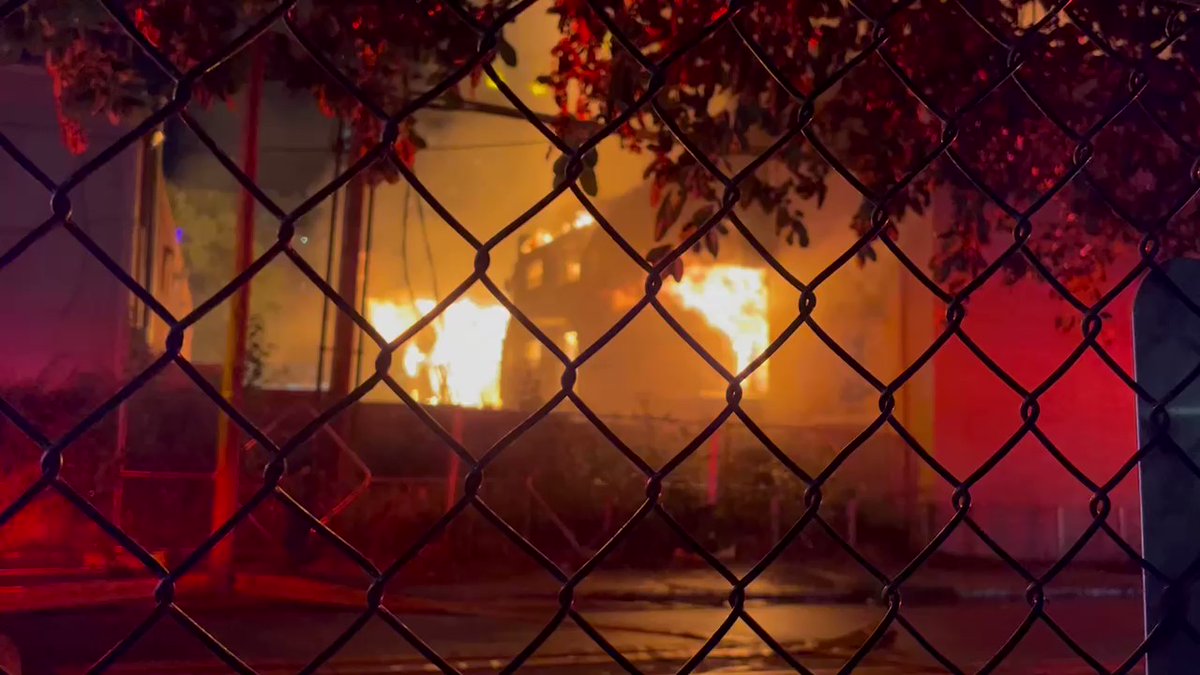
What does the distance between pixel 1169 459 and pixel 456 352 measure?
1312 cm

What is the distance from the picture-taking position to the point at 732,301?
48.2 ft

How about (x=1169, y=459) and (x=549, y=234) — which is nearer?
(x=1169, y=459)

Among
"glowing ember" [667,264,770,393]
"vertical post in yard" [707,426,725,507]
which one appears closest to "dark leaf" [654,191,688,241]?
"vertical post in yard" [707,426,725,507]

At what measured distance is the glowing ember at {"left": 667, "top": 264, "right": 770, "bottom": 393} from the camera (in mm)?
14586

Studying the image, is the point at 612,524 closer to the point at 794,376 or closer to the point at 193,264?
the point at 794,376

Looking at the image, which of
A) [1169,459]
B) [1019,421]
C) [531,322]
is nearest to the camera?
[531,322]

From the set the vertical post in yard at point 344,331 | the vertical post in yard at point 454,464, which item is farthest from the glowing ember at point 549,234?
the vertical post in yard at point 344,331

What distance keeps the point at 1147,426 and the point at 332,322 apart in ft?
37.2

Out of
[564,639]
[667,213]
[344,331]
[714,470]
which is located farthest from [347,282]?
[667,213]

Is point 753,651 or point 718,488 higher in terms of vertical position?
point 718,488

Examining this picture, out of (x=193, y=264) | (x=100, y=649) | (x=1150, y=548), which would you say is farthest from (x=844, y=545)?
(x=193, y=264)

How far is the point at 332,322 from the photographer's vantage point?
11.9 m

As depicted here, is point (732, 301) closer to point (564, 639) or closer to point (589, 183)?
point (564, 639)

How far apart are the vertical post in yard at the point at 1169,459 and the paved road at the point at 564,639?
14.6 ft
